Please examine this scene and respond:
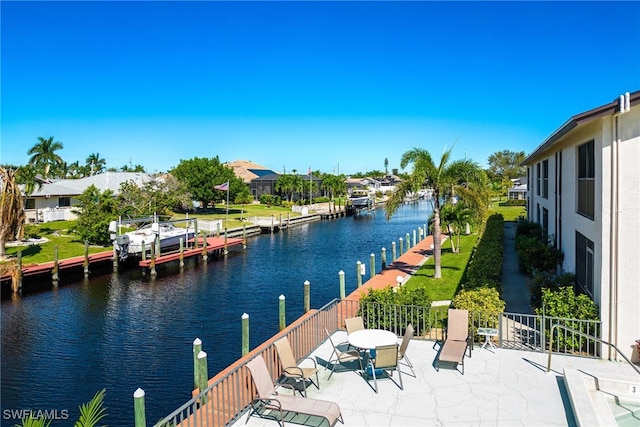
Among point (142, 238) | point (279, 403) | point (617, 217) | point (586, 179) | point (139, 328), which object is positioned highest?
point (586, 179)

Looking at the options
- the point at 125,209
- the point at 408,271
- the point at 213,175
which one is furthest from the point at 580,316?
the point at 213,175

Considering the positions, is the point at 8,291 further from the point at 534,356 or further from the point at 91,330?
the point at 534,356

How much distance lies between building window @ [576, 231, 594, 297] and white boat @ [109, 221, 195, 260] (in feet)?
82.2

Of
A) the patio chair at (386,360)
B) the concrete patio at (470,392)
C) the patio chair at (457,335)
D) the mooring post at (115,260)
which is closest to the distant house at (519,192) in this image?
the mooring post at (115,260)

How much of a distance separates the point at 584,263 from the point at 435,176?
891 centimetres

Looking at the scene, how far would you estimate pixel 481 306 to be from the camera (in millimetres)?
13070

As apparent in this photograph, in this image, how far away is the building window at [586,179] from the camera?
43.2 feet

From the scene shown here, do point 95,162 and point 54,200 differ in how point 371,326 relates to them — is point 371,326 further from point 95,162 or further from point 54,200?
point 95,162

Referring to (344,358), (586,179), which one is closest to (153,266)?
(344,358)

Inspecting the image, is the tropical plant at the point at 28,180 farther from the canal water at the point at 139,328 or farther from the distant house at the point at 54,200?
the canal water at the point at 139,328

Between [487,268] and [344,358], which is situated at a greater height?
[487,268]

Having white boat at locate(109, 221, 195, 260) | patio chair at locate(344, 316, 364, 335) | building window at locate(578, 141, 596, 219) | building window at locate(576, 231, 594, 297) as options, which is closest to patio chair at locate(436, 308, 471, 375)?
patio chair at locate(344, 316, 364, 335)

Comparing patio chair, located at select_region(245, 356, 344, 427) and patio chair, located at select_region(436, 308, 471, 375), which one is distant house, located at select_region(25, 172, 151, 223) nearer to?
patio chair, located at select_region(245, 356, 344, 427)

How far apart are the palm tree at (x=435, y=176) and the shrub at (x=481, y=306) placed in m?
8.72
